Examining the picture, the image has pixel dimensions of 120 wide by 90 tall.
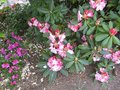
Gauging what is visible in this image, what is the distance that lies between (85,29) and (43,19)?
0.54 meters

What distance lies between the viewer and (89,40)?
322 cm

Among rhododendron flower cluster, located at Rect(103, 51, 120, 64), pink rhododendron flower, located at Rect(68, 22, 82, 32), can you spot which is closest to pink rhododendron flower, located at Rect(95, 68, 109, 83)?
rhododendron flower cluster, located at Rect(103, 51, 120, 64)

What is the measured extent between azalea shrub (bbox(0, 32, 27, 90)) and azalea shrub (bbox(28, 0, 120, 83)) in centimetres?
37

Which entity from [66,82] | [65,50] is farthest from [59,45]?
[66,82]

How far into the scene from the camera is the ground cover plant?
3.03 metres

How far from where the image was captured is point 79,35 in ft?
10.8

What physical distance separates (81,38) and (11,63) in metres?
0.92

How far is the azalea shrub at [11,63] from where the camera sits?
11.5ft

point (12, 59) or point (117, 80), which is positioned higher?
point (12, 59)

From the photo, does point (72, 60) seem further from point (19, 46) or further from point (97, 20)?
point (19, 46)

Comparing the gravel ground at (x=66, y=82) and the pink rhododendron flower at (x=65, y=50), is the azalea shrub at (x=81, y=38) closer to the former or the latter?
the pink rhododendron flower at (x=65, y=50)

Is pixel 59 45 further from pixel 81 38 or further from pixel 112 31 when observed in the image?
pixel 112 31

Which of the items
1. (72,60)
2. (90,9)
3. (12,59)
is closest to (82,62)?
(72,60)

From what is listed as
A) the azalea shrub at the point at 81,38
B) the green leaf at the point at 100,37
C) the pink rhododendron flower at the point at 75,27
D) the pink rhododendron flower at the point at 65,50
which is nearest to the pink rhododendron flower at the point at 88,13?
the azalea shrub at the point at 81,38
